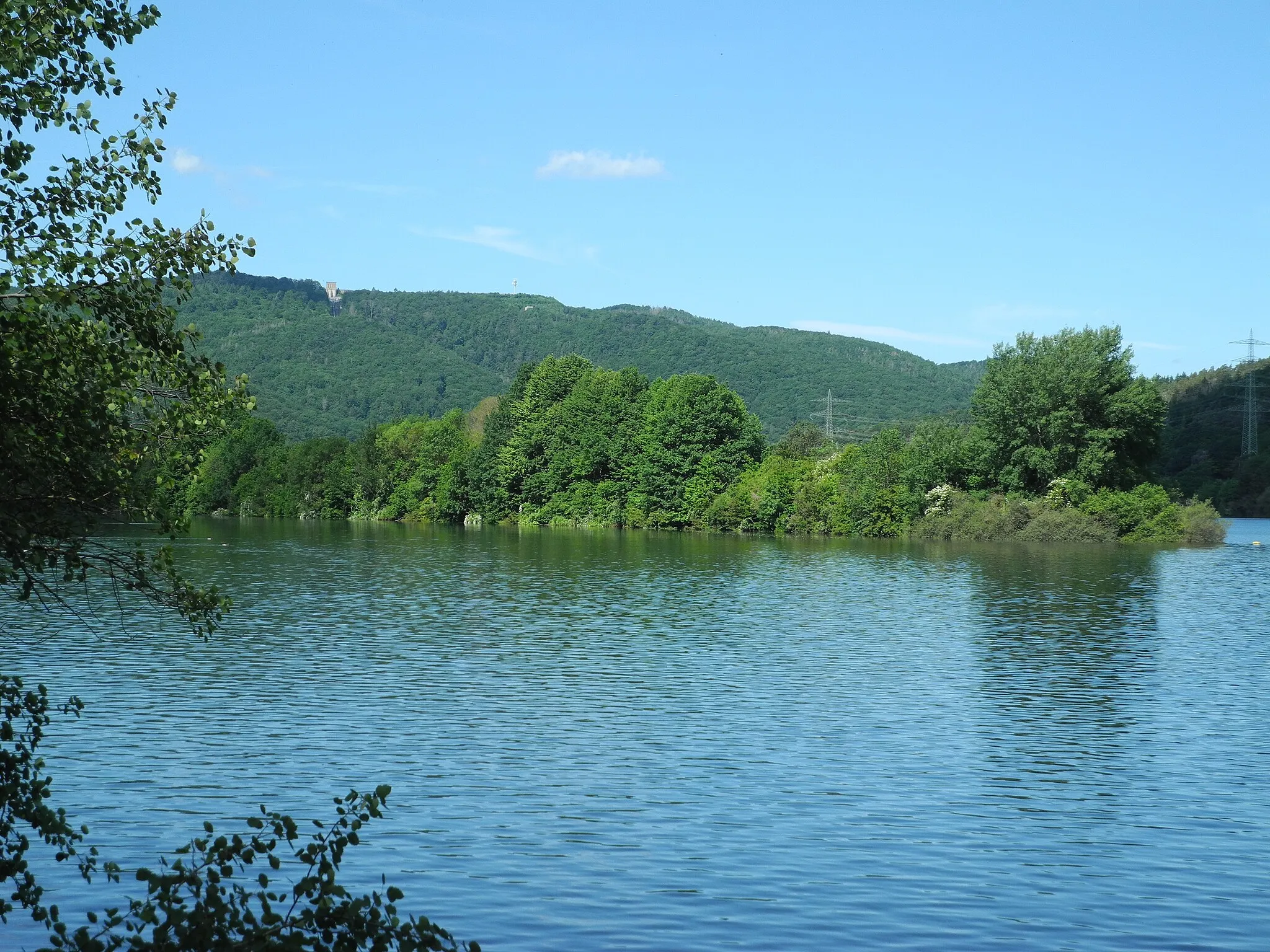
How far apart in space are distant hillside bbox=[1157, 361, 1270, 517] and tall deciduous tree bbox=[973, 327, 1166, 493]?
40.2 m

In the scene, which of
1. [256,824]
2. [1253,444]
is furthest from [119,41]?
[1253,444]

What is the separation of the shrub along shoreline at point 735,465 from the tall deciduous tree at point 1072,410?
0.12m

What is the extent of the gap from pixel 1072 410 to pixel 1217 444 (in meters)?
76.7

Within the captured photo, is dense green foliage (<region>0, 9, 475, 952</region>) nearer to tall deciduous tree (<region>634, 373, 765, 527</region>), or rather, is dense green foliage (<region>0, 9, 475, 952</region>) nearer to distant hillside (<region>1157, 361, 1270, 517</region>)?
tall deciduous tree (<region>634, 373, 765, 527</region>)

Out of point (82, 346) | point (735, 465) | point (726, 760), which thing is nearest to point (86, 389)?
point (82, 346)

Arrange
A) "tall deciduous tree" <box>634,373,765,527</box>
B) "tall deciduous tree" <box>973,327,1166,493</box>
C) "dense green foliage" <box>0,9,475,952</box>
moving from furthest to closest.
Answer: "tall deciduous tree" <box>634,373,765,527</box> → "tall deciduous tree" <box>973,327,1166,493</box> → "dense green foliage" <box>0,9,475,952</box>

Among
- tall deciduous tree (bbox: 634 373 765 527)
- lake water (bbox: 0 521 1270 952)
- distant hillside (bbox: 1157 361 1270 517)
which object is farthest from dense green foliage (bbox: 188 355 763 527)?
lake water (bbox: 0 521 1270 952)

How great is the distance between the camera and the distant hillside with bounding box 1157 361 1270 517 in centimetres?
13175

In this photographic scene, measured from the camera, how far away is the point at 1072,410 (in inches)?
3068

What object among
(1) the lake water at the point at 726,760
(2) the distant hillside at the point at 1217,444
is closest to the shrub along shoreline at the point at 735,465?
(2) the distant hillside at the point at 1217,444

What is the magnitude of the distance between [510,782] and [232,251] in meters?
9.62

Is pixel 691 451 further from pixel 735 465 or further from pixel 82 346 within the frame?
pixel 82 346

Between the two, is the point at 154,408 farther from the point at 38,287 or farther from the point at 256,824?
the point at 256,824

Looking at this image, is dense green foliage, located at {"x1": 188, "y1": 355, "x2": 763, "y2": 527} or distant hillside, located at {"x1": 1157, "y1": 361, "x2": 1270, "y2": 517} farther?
distant hillside, located at {"x1": 1157, "y1": 361, "x2": 1270, "y2": 517}
